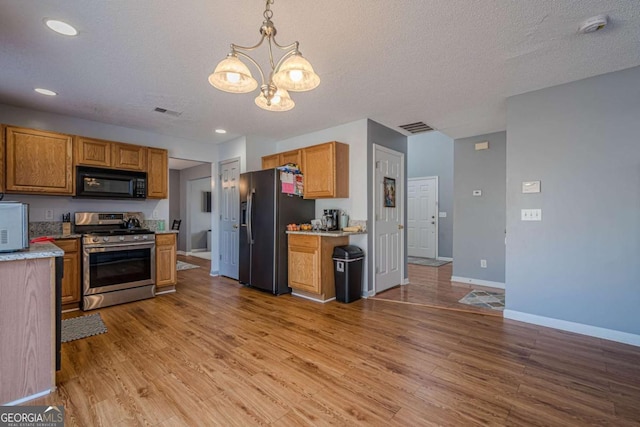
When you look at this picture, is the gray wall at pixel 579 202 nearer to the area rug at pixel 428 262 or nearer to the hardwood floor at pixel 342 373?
the hardwood floor at pixel 342 373

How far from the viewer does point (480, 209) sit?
188 inches

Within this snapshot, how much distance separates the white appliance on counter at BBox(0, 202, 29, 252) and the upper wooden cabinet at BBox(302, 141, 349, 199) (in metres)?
2.97

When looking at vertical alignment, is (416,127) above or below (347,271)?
above

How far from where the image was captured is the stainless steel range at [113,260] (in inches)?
139

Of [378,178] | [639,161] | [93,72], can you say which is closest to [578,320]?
[639,161]

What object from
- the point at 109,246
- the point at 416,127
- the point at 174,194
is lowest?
the point at 109,246

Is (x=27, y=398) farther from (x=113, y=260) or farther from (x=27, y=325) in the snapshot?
(x=113, y=260)

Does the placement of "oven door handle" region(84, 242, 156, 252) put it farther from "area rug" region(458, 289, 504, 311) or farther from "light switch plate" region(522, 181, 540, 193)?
"light switch plate" region(522, 181, 540, 193)

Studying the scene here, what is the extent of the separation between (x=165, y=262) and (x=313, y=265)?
2.22m

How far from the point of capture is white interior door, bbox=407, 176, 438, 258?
288 inches

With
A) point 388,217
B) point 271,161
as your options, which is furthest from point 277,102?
point 271,161

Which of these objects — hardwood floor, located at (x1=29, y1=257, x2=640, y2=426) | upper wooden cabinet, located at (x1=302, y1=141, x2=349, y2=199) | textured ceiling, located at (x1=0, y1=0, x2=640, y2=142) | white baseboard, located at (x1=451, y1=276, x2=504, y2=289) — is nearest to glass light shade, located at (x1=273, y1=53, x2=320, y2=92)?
textured ceiling, located at (x1=0, y1=0, x2=640, y2=142)

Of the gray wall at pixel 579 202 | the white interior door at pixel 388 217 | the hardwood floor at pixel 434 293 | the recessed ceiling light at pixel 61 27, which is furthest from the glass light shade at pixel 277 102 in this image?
the hardwood floor at pixel 434 293

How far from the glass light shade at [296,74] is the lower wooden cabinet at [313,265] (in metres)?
2.27
